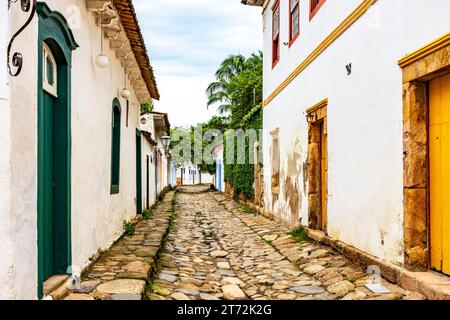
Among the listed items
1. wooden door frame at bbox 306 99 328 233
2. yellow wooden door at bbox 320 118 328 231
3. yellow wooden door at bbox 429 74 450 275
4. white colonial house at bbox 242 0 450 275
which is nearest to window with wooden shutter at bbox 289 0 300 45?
white colonial house at bbox 242 0 450 275

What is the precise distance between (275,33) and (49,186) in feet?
28.0

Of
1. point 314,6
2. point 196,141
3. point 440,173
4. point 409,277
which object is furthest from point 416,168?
point 196,141

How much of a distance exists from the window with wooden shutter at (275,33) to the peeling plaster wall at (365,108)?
231cm

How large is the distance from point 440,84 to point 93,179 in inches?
160

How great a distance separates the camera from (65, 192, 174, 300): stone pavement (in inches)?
167

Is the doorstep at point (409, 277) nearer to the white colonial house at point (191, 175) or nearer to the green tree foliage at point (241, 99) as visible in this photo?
the green tree foliage at point (241, 99)

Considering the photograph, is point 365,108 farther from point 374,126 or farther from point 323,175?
point 323,175

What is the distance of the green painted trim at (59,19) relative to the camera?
353cm

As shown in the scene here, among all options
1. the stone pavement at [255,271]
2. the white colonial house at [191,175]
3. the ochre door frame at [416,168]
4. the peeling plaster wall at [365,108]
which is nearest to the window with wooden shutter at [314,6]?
the peeling plaster wall at [365,108]

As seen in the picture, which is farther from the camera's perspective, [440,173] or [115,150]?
[115,150]

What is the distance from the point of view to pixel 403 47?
15.6ft

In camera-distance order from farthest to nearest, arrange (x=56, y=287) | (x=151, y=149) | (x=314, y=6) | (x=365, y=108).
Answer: (x=151, y=149) < (x=314, y=6) < (x=365, y=108) < (x=56, y=287)

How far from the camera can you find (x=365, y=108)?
5.75 m

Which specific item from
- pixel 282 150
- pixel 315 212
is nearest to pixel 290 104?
pixel 282 150
